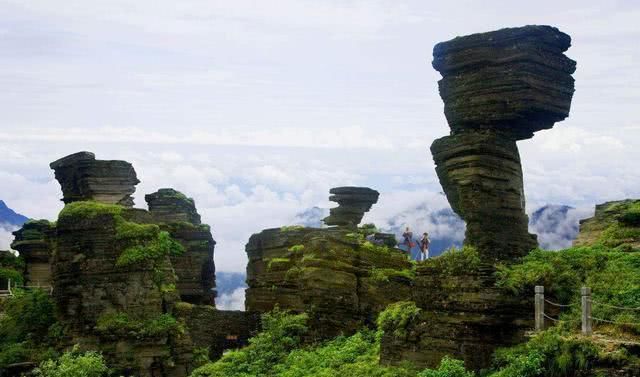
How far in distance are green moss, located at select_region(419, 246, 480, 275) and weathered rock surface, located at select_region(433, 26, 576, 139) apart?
159 inches

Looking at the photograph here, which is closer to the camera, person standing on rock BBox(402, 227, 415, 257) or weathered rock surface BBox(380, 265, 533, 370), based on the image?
weathered rock surface BBox(380, 265, 533, 370)

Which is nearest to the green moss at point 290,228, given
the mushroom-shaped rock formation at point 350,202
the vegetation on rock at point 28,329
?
the mushroom-shaped rock formation at point 350,202

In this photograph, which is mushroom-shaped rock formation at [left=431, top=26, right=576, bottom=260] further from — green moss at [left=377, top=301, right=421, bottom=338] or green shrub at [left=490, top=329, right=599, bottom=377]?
green shrub at [left=490, top=329, right=599, bottom=377]

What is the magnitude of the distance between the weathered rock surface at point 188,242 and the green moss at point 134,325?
990 cm

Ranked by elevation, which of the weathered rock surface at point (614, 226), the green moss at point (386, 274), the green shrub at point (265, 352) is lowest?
the green shrub at point (265, 352)

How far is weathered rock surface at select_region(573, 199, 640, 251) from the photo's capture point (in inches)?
1204

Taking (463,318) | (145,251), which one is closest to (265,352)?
(145,251)

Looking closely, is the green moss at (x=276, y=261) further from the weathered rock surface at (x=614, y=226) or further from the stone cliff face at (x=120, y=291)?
the weathered rock surface at (x=614, y=226)

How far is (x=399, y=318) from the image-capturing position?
31.3m

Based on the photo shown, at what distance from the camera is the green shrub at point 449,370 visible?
2729 centimetres

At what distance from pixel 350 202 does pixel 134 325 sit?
45.7 ft

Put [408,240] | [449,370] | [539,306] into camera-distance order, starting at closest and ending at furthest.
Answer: [539,306], [449,370], [408,240]

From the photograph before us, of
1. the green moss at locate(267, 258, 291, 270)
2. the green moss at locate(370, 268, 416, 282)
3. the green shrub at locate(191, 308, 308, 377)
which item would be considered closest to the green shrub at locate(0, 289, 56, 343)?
the green shrub at locate(191, 308, 308, 377)

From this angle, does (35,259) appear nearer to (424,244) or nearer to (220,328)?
(220,328)
